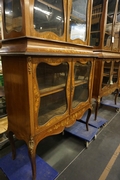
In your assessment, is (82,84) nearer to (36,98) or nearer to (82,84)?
(82,84)

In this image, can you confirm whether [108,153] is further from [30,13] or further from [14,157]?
[30,13]

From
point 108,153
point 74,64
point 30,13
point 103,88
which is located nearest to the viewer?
point 30,13

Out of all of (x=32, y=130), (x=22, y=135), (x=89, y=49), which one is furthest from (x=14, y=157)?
(x=89, y=49)

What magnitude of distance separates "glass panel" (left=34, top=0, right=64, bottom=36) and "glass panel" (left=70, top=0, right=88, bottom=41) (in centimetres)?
17

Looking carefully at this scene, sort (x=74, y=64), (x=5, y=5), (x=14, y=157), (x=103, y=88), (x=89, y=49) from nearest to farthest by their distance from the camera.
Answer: (x=5, y=5)
(x=74, y=64)
(x=14, y=157)
(x=89, y=49)
(x=103, y=88)

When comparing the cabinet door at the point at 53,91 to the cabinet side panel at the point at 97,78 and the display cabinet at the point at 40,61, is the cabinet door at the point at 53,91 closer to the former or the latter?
the display cabinet at the point at 40,61

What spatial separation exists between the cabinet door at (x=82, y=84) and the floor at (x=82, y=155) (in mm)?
698

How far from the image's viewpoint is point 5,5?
1.00 m

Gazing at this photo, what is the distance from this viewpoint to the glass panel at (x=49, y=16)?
973 mm

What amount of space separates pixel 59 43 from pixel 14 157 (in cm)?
139

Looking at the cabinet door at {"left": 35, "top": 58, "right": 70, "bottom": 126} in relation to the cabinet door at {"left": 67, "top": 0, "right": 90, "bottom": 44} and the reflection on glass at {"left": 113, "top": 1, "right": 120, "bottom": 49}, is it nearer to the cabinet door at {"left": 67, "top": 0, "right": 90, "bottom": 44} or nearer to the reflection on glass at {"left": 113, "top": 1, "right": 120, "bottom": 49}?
the cabinet door at {"left": 67, "top": 0, "right": 90, "bottom": 44}

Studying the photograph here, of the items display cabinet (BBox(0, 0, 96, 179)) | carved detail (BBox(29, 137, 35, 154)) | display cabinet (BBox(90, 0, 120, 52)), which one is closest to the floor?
display cabinet (BBox(0, 0, 96, 179))

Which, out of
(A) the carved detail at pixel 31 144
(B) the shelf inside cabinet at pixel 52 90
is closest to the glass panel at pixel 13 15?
(B) the shelf inside cabinet at pixel 52 90

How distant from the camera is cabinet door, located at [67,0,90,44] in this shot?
125 cm
